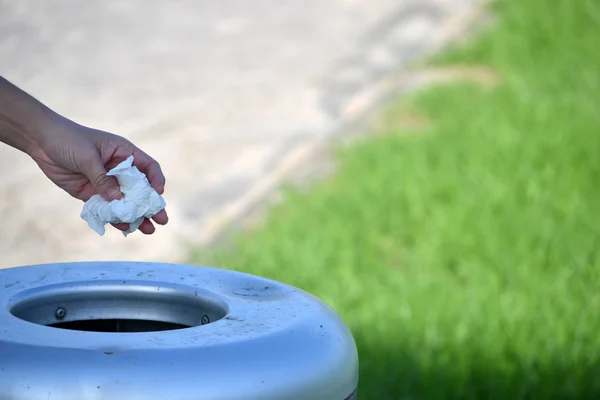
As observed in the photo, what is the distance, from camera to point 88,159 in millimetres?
1508

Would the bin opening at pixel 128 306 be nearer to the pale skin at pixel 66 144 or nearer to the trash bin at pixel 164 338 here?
the trash bin at pixel 164 338

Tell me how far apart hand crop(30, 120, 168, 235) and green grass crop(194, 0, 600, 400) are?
1399 mm

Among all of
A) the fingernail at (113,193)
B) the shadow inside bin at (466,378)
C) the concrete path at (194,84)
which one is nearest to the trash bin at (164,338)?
the fingernail at (113,193)

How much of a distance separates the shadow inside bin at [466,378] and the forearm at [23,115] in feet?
5.00

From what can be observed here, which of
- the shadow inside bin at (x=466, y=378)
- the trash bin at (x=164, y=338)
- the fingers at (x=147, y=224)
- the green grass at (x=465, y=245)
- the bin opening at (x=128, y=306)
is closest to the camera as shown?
the trash bin at (x=164, y=338)

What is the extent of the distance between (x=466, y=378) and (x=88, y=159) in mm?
1716

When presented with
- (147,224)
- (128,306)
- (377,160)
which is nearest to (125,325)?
(128,306)

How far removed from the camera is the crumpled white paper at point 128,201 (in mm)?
1470

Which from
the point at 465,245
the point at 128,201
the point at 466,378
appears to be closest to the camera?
the point at 128,201

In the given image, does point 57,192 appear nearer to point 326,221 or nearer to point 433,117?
point 326,221

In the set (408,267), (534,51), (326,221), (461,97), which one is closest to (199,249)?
(326,221)

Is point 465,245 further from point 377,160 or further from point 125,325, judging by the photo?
point 125,325

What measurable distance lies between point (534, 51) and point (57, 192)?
3.55m

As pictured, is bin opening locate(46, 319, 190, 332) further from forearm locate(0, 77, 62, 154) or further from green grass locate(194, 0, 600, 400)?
green grass locate(194, 0, 600, 400)
